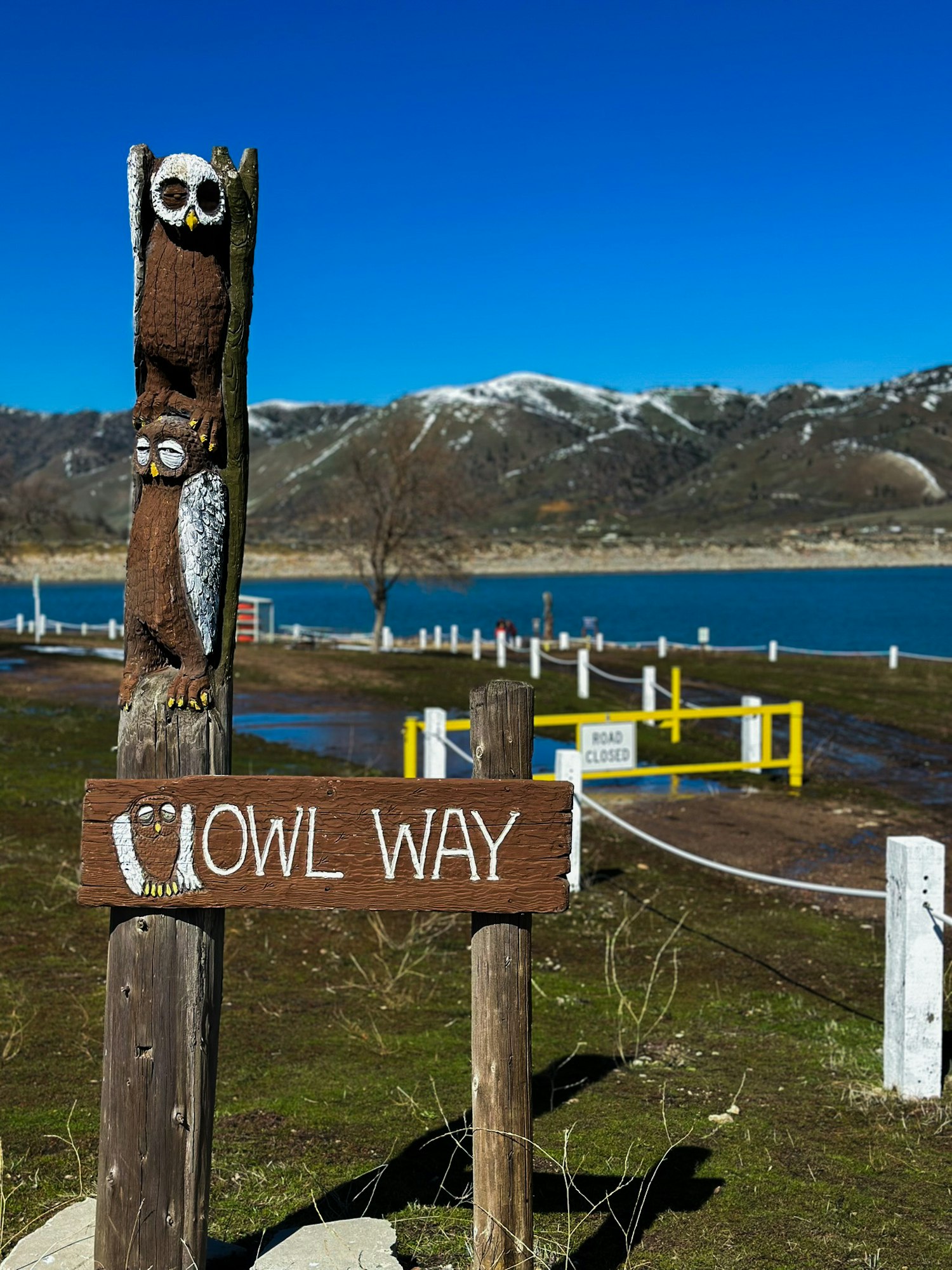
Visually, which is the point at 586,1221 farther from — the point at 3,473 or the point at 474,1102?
the point at 3,473

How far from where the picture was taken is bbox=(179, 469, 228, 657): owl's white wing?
367cm

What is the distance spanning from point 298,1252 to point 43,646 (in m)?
29.6

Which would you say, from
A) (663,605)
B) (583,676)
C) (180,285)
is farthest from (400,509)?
(663,605)

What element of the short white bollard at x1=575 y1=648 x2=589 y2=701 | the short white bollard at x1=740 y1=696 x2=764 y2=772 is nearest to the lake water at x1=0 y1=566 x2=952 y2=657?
the short white bollard at x1=575 y1=648 x2=589 y2=701

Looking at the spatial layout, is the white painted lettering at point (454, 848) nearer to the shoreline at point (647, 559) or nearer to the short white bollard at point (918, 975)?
the short white bollard at point (918, 975)

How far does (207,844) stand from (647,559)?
157 metres

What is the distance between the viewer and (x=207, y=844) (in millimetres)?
3457

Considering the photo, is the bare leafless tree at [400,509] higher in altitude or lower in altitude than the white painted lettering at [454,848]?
higher

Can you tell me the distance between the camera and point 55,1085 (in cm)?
564

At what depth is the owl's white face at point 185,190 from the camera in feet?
11.8

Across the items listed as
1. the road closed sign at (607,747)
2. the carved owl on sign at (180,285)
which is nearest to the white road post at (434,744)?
the road closed sign at (607,747)

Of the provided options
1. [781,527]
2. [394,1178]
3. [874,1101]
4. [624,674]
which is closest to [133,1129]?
[394,1178]

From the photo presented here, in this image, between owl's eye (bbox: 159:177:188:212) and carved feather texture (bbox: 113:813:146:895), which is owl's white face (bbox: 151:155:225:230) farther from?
carved feather texture (bbox: 113:813:146:895)

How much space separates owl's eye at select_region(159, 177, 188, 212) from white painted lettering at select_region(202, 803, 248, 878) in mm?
1708
